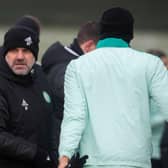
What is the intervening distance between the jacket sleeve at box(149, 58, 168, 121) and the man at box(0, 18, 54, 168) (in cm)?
82

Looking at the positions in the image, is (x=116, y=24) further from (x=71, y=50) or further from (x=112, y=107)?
(x=71, y=50)

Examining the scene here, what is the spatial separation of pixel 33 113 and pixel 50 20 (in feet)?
24.9

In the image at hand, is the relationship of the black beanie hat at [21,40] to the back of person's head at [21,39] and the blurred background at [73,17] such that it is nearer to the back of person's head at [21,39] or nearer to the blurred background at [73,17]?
the back of person's head at [21,39]

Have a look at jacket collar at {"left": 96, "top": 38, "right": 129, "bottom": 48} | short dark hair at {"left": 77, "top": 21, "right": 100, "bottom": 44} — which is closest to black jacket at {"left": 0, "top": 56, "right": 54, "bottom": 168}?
jacket collar at {"left": 96, "top": 38, "right": 129, "bottom": 48}

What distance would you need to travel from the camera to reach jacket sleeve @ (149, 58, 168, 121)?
5.79 m

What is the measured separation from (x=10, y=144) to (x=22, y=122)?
19 centimetres

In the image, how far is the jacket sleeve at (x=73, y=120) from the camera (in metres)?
5.76

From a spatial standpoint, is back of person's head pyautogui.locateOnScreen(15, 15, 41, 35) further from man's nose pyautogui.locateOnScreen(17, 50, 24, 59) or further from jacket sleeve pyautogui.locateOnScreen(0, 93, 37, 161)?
jacket sleeve pyautogui.locateOnScreen(0, 93, 37, 161)

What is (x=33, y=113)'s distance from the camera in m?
6.14

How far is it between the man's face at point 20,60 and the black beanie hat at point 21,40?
3 centimetres

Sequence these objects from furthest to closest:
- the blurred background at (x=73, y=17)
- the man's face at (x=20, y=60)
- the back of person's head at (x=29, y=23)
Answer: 1. the blurred background at (x=73, y=17)
2. the back of person's head at (x=29, y=23)
3. the man's face at (x=20, y=60)

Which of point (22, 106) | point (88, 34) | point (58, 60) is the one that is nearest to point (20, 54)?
point (22, 106)

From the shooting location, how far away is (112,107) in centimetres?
577

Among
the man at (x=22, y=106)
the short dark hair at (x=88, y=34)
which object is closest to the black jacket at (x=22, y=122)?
the man at (x=22, y=106)
